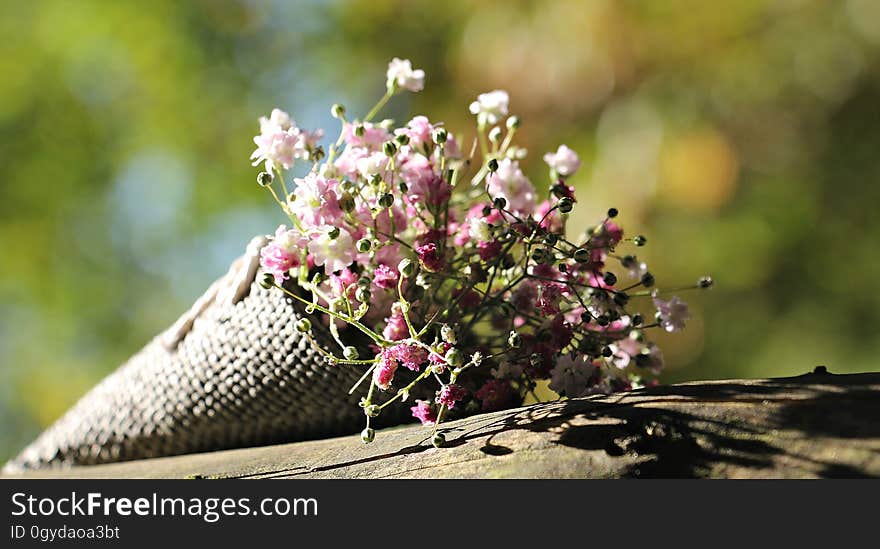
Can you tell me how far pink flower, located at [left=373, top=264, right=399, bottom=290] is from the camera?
24.4 inches

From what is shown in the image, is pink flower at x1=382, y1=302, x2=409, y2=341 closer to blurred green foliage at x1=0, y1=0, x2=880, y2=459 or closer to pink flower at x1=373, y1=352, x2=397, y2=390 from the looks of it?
pink flower at x1=373, y1=352, x2=397, y2=390

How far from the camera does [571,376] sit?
677mm

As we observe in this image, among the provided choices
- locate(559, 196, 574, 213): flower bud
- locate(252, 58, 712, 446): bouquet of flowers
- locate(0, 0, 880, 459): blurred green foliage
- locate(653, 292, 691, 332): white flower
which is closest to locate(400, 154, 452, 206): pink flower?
locate(252, 58, 712, 446): bouquet of flowers

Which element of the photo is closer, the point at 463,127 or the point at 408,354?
the point at 408,354

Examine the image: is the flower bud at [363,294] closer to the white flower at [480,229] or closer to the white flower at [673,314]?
the white flower at [480,229]

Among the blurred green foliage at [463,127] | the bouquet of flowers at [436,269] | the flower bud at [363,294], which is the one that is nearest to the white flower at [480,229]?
the bouquet of flowers at [436,269]

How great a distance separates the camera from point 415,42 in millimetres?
2682

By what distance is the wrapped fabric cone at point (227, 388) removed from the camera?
2.35ft

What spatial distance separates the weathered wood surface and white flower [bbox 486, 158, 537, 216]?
0.17 metres

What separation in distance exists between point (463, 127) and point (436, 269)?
6.58ft

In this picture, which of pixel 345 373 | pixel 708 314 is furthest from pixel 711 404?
pixel 708 314

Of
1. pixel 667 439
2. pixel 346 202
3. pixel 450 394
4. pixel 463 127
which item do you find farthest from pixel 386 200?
pixel 463 127

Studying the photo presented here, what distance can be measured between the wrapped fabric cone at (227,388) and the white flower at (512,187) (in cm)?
19

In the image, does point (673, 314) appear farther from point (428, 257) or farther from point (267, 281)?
point (267, 281)
